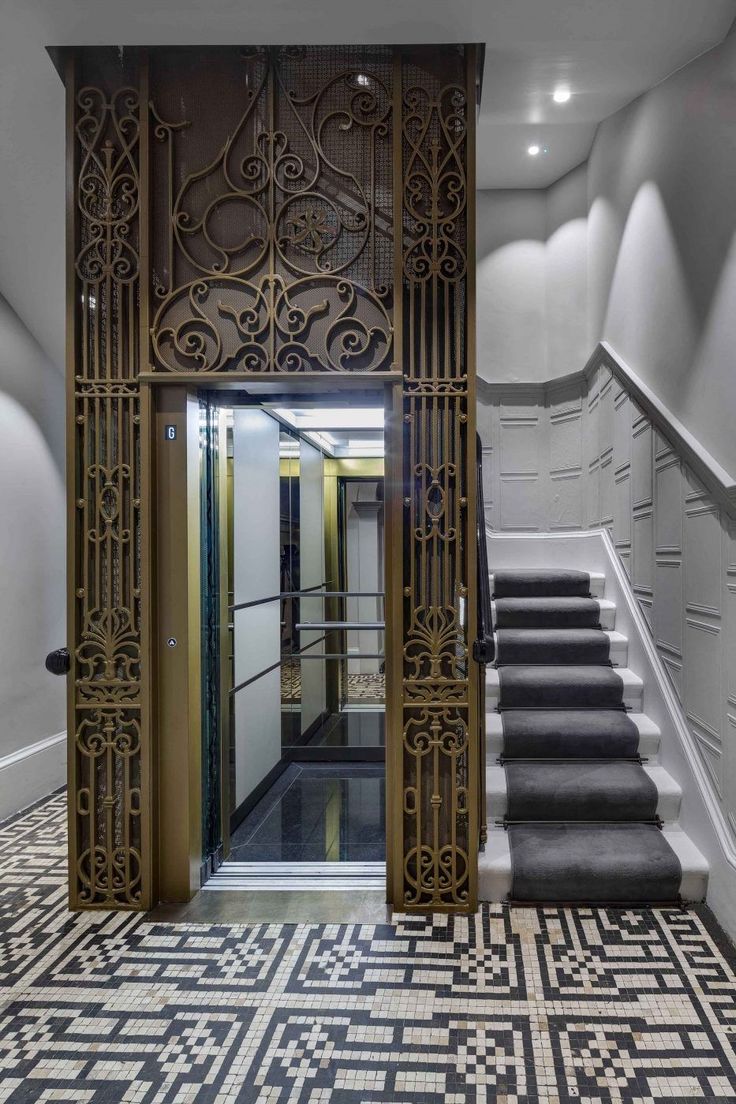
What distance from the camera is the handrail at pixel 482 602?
2.50 m

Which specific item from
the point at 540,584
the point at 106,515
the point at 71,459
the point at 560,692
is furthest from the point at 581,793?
the point at 71,459

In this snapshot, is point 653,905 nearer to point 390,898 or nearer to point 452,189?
point 390,898

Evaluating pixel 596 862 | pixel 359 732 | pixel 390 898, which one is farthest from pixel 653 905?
pixel 359 732

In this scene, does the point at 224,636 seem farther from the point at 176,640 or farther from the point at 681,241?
the point at 681,241

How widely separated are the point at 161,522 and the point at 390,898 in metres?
1.69

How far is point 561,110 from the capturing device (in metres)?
3.33

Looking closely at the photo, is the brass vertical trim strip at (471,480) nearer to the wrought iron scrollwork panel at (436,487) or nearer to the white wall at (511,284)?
the wrought iron scrollwork panel at (436,487)

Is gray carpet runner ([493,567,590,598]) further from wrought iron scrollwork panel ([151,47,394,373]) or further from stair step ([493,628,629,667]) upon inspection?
wrought iron scrollwork panel ([151,47,394,373])

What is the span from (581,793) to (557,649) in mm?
911

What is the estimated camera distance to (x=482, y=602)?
2646 millimetres

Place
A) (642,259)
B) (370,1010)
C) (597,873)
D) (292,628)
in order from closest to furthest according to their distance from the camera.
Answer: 1. (370,1010)
2. (597,873)
3. (642,259)
4. (292,628)

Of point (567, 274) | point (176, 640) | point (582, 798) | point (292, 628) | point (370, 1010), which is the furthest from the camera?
point (567, 274)

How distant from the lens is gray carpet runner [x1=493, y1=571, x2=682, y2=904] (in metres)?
2.56

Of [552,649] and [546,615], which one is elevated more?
[546,615]
